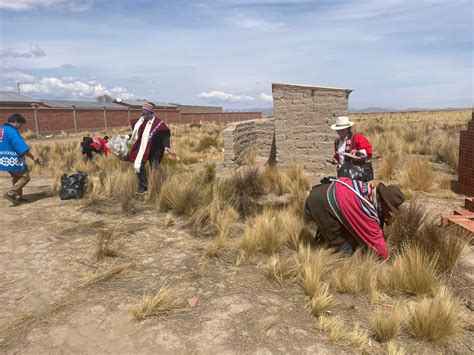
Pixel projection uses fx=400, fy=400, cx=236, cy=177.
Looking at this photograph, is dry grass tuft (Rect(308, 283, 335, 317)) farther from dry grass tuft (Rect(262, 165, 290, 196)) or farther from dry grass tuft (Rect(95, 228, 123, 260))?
dry grass tuft (Rect(262, 165, 290, 196))

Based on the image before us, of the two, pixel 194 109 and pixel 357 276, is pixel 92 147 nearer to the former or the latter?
pixel 357 276

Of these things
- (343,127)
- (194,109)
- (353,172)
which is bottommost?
(353,172)

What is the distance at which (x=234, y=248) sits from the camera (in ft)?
16.3

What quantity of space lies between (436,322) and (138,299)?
8.40 feet

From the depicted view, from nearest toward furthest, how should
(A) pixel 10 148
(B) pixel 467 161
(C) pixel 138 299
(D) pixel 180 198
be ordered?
(C) pixel 138 299
(D) pixel 180 198
(A) pixel 10 148
(B) pixel 467 161

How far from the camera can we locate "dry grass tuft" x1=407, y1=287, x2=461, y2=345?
3143 millimetres

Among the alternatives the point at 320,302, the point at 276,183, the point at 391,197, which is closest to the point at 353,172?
the point at 391,197

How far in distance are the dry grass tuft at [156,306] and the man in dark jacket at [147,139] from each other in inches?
145

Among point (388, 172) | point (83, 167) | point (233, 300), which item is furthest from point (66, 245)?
point (388, 172)

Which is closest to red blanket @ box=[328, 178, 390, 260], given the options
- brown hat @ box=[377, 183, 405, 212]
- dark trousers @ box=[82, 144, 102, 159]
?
brown hat @ box=[377, 183, 405, 212]

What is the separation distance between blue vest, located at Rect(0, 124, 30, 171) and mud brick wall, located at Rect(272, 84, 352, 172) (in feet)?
22.9

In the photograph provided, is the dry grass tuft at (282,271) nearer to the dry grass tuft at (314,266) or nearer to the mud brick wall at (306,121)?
the dry grass tuft at (314,266)

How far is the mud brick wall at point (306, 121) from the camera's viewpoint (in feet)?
35.5

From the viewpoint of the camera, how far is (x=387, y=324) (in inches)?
125
